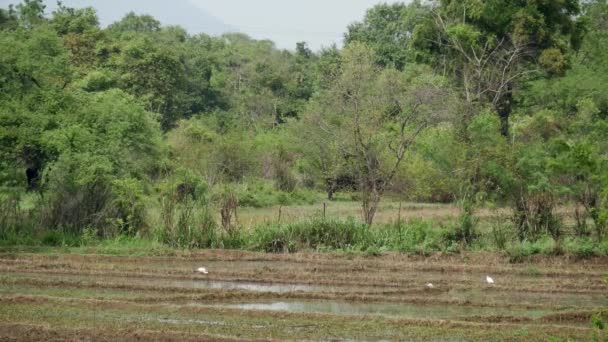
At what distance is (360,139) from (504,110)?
14.6 m

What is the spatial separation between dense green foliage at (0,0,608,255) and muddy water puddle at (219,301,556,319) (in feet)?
8.89

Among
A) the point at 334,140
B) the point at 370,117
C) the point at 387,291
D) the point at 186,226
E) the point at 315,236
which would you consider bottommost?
the point at 387,291

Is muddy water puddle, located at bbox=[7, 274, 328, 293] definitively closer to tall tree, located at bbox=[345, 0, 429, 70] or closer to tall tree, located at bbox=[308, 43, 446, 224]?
tall tree, located at bbox=[308, 43, 446, 224]

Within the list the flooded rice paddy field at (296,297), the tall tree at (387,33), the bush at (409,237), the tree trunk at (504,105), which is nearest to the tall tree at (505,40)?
the tree trunk at (504,105)

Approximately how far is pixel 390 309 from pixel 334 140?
50.8ft

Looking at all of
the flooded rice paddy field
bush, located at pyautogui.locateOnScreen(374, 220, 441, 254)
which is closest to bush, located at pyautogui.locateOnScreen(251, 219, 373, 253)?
bush, located at pyautogui.locateOnScreen(374, 220, 441, 254)

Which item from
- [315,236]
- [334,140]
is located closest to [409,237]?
[315,236]

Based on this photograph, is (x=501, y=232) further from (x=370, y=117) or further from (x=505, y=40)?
(x=505, y=40)

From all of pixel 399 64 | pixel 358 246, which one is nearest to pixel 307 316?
pixel 358 246

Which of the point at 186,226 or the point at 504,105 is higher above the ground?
the point at 504,105

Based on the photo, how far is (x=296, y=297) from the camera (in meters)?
17.7

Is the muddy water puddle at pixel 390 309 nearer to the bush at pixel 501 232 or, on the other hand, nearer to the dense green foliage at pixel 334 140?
the dense green foliage at pixel 334 140

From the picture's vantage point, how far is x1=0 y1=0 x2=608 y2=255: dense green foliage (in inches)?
932

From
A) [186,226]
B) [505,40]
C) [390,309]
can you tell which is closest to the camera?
[390,309]
